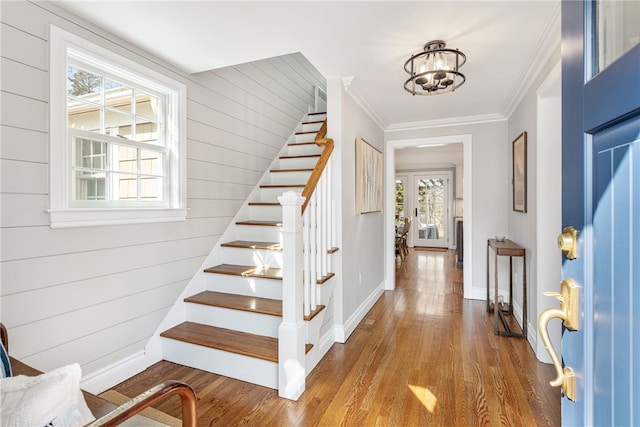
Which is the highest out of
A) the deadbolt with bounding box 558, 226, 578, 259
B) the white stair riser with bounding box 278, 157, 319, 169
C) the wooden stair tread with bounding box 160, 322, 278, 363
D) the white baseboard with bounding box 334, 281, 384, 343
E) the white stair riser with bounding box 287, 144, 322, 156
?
the white stair riser with bounding box 287, 144, 322, 156

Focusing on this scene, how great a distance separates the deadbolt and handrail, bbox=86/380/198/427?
3.42 feet

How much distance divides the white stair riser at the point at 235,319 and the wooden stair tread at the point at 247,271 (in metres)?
0.31

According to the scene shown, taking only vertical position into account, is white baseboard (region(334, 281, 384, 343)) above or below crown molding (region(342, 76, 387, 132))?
below

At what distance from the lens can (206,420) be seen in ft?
6.01

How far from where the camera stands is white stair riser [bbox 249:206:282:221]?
3.41 meters

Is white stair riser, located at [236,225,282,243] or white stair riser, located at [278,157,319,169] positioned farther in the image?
white stair riser, located at [278,157,319,169]

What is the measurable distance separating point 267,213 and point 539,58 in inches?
108

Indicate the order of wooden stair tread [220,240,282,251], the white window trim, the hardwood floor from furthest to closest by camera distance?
wooden stair tread [220,240,282,251] < the hardwood floor < the white window trim

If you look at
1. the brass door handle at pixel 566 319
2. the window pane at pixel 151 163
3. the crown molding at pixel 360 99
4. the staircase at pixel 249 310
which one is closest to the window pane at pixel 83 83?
the window pane at pixel 151 163

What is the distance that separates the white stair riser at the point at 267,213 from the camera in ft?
11.2

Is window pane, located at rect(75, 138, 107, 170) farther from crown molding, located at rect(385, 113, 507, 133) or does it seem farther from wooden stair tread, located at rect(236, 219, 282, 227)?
crown molding, located at rect(385, 113, 507, 133)

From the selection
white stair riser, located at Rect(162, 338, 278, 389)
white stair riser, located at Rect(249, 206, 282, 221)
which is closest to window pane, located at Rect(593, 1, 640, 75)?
white stair riser, located at Rect(162, 338, 278, 389)

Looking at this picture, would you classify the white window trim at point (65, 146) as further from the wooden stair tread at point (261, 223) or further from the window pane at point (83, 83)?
the wooden stair tread at point (261, 223)

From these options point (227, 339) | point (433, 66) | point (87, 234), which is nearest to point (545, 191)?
point (433, 66)
